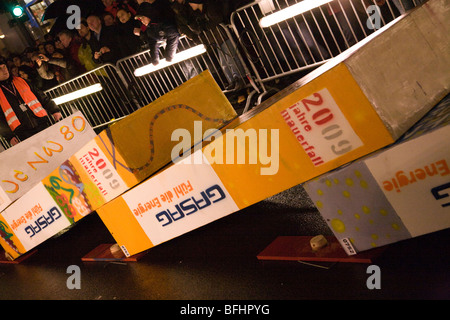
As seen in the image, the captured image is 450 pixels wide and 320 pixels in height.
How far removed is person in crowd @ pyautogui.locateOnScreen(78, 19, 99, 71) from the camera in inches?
321

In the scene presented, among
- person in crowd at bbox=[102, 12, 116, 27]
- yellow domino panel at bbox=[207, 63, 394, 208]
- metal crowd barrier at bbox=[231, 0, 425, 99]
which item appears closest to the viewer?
yellow domino panel at bbox=[207, 63, 394, 208]

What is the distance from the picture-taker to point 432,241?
7.86ft

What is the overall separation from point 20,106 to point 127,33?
8.19ft

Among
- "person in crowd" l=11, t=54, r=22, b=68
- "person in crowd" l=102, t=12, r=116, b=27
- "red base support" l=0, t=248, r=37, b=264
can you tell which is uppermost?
"person in crowd" l=11, t=54, r=22, b=68

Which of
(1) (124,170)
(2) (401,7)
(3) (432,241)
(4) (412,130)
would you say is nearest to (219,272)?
(1) (124,170)

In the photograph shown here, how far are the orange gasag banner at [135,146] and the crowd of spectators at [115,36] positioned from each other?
2.56 metres

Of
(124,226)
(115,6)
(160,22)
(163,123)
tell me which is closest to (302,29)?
(160,22)

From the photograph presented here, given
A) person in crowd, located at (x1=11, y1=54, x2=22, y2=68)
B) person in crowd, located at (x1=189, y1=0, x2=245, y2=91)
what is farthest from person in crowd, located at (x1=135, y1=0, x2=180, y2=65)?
person in crowd, located at (x1=11, y1=54, x2=22, y2=68)

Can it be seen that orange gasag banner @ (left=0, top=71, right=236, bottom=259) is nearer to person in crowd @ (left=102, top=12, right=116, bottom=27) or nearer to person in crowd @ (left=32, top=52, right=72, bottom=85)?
person in crowd @ (left=102, top=12, right=116, bottom=27)

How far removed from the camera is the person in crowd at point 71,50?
8.58m

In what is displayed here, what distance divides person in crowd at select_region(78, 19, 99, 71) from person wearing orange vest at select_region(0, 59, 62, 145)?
1.08 meters

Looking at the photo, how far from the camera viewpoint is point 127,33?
7.39 metres
